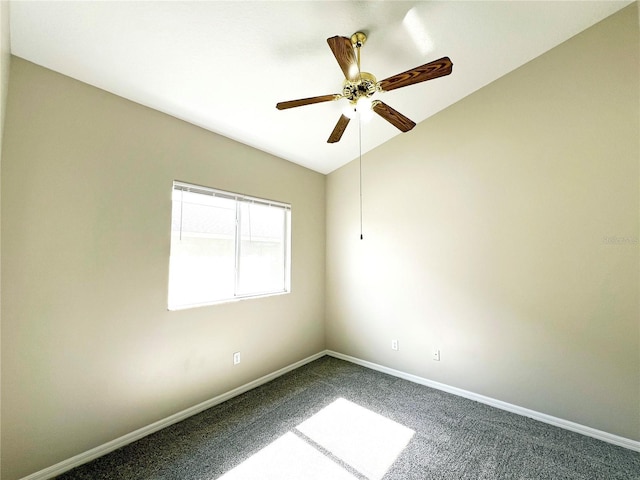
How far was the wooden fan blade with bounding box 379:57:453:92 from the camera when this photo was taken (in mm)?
1420

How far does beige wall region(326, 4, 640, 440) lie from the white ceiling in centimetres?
34

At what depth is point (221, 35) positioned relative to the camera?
1704mm

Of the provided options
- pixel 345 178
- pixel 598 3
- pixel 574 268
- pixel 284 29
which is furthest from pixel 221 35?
pixel 574 268

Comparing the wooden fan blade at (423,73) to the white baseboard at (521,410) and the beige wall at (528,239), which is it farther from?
the white baseboard at (521,410)

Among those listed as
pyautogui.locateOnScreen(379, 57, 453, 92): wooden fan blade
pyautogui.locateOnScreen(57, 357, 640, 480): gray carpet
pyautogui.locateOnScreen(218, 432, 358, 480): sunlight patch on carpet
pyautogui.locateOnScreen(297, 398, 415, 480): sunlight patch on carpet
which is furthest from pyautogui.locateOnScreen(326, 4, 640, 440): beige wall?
pyautogui.locateOnScreen(218, 432, 358, 480): sunlight patch on carpet

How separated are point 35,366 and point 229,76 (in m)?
2.30

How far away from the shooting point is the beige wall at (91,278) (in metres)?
1.60

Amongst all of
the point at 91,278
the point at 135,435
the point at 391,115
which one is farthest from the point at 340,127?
the point at 135,435

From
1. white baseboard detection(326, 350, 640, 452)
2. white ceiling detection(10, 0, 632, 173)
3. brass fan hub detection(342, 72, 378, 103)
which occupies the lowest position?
white baseboard detection(326, 350, 640, 452)

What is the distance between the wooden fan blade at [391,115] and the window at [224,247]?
5.36 ft

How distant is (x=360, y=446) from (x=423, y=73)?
8.19ft

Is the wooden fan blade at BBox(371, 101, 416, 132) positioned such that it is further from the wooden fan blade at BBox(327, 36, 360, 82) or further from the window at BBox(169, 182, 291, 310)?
the window at BBox(169, 182, 291, 310)

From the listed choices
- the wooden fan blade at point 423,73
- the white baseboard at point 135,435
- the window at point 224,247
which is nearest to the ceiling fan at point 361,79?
the wooden fan blade at point 423,73

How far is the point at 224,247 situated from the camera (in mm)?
2674
